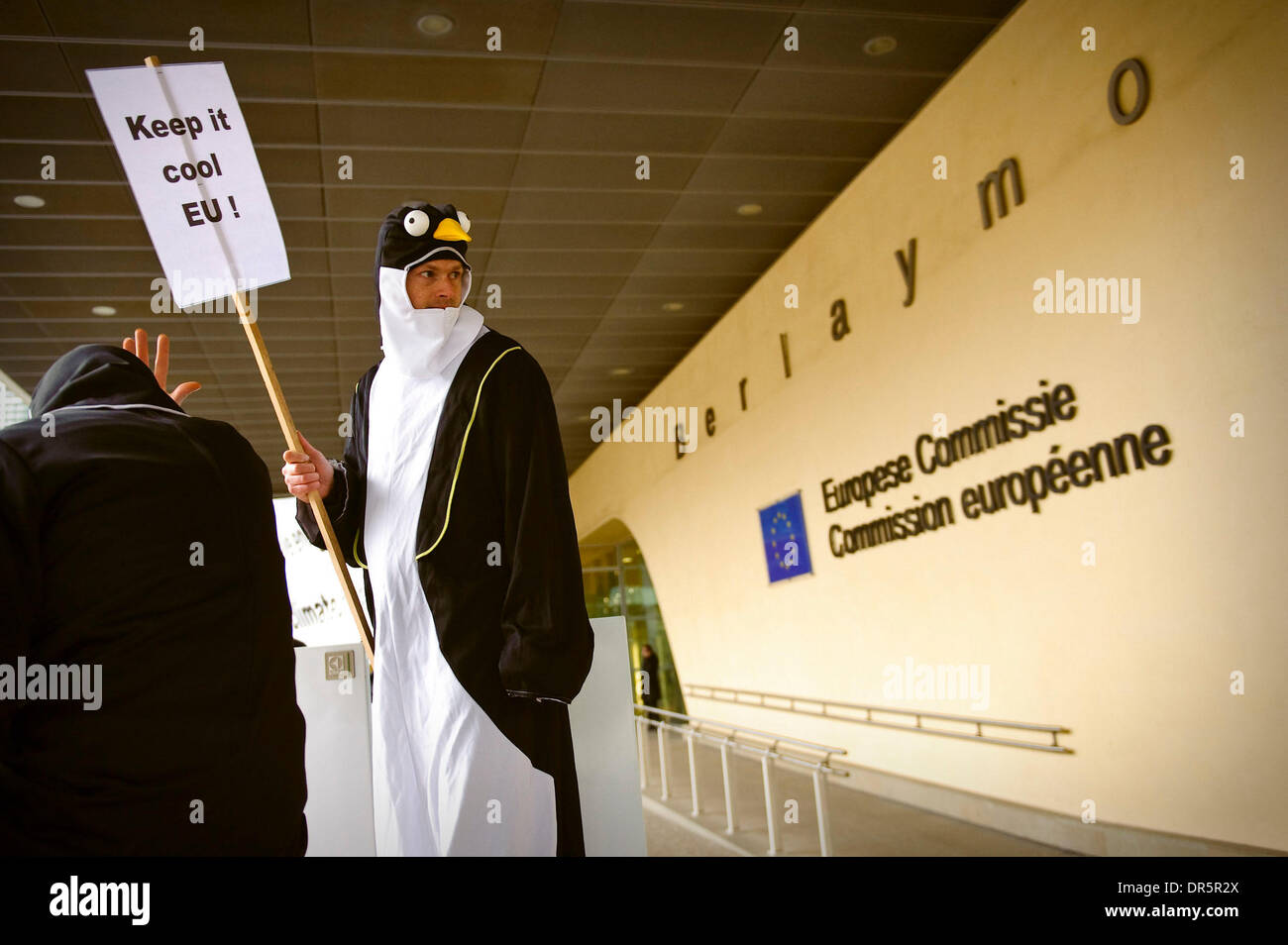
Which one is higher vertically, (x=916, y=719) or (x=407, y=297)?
(x=407, y=297)

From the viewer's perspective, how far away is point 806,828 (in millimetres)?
4965

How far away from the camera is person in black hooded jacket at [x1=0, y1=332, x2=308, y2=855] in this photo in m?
1.05

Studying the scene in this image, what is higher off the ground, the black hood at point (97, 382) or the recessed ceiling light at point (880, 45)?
the recessed ceiling light at point (880, 45)

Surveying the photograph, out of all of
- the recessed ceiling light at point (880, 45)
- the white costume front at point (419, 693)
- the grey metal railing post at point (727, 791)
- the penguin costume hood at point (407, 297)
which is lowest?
the grey metal railing post at point (727, 791)

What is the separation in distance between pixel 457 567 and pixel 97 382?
1.97 feet

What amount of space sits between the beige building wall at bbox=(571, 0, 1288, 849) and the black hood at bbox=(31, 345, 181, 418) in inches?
130

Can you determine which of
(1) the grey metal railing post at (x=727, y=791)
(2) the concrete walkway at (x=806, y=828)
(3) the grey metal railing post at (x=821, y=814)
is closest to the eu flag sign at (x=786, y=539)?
(2) the concrete walkway at (x=806, y=828)

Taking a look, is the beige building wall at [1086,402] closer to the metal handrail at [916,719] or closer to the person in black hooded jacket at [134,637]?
the metal handrail at [916,719]

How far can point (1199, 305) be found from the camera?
3369 millimetres

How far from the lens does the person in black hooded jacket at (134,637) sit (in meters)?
1.05

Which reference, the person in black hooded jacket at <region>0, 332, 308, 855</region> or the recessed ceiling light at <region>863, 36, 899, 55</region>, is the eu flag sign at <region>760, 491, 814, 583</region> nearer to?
the recessed ceiling light at <region>863, 36, 899, 55</region>

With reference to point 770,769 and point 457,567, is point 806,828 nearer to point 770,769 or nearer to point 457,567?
point 770,769

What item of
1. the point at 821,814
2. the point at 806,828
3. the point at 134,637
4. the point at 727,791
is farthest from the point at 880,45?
the point at 134,637

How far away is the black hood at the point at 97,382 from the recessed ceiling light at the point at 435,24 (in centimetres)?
335
